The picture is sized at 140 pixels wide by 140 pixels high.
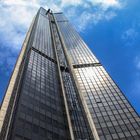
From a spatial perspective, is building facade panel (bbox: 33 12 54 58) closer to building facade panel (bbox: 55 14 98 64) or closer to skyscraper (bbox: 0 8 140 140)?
skyscraper (bbox: 0 8 140 140)

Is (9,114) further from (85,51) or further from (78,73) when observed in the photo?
(85,51)

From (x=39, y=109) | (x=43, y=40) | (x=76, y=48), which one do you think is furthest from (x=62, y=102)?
(x=76, y=48)

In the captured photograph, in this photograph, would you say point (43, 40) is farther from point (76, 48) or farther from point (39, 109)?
point (39, 109)

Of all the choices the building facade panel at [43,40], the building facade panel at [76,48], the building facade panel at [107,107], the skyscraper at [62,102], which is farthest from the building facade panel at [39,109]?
the building facade panel at [76,48]

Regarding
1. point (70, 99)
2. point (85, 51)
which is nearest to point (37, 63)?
point (70, 99)

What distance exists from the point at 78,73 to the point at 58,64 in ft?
28.2

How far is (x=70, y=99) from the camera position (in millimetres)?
88688

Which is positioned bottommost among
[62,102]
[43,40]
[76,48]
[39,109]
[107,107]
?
[39,109]

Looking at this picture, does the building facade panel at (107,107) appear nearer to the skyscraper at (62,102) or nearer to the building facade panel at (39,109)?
the skyscraper at (62,102)

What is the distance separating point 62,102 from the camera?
265ft

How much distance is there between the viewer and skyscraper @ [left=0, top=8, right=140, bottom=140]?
59.8 m

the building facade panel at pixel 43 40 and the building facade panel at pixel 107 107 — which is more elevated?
the building facade panel at pixel 43 40

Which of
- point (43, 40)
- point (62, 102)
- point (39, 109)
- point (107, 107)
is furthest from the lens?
point (43, 40)

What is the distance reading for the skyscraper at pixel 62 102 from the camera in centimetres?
5981
